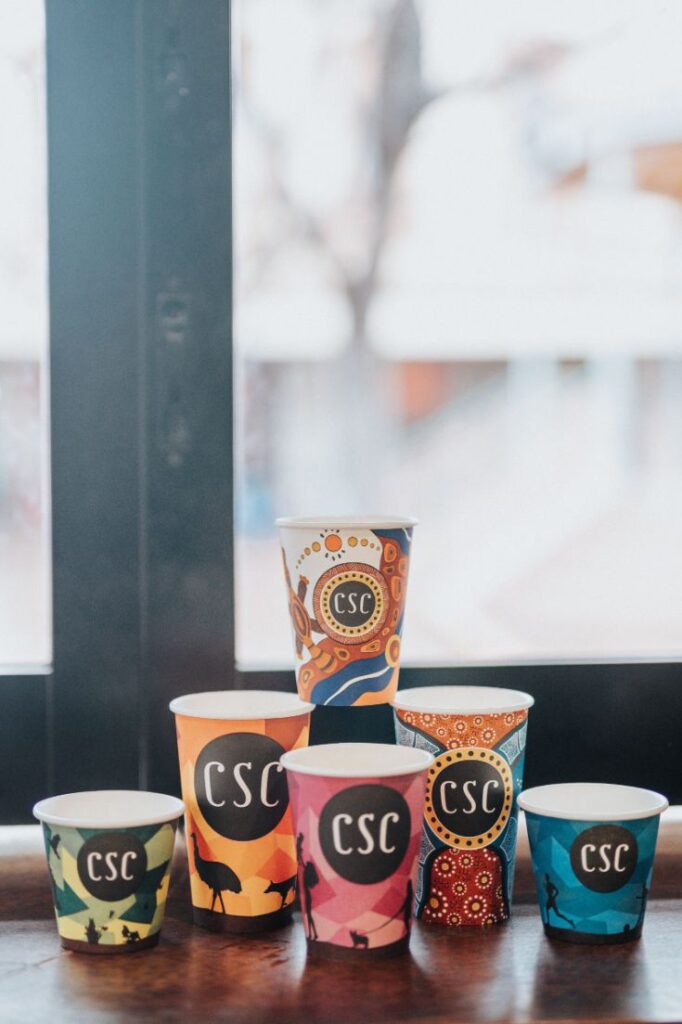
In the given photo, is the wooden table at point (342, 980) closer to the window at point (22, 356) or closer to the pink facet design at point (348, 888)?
the pink facet design at point (348, 888)

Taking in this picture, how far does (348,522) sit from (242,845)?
0.29m

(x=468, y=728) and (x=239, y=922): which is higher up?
(x=468, y=728)

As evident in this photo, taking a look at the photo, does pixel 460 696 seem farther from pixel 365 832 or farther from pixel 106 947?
pixel 106 947

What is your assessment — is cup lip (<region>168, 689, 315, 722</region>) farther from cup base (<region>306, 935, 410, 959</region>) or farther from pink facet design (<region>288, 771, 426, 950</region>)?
cup base (<region>306, 935, 410, 959</region>)

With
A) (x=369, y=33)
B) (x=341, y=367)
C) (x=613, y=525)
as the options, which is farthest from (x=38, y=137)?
(x=613, y=525)

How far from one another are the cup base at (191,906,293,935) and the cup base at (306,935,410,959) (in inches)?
3.0

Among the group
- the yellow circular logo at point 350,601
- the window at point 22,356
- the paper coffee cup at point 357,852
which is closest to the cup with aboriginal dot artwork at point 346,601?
the yellow circular logo at point 350,601

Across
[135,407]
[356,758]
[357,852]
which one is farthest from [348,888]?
[135,407]

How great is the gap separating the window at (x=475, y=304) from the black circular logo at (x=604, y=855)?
1.16ft

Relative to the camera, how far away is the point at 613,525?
5.26 feet

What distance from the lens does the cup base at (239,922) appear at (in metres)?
0.96

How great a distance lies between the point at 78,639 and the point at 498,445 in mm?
737

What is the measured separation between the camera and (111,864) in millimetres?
891

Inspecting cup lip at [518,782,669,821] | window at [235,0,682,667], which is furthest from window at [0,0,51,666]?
cup lip at [518,782,669,821]
